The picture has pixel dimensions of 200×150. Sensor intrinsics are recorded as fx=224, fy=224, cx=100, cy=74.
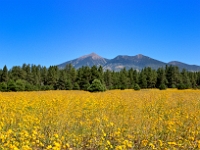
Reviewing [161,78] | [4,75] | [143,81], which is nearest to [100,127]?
[143,81]

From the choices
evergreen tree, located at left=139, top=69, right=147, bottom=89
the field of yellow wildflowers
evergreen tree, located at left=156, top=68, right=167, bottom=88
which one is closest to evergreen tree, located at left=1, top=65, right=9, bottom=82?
evergreen tree, located at left=139, top=69, right=147, bottom=89

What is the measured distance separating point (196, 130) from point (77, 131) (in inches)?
125

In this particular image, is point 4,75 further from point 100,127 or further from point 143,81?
point 100,127

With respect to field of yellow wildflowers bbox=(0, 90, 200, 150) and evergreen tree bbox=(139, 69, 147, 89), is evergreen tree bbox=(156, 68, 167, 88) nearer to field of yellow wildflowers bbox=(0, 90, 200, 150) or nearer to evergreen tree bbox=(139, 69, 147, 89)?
evergreen tree bbox=(139, 69, 147, 89)

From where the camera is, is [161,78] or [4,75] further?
[161,78]


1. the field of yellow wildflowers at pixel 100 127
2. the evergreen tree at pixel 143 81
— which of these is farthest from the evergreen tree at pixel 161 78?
the field of yellow wildflowers at pixel 100 127

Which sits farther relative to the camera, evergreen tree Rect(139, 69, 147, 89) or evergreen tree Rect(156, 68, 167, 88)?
evergreen tree Rect(156, 68, 167, 88)

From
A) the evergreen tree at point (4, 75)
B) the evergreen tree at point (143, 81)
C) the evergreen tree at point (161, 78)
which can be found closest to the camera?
the evergreen tree at point (143, 81)

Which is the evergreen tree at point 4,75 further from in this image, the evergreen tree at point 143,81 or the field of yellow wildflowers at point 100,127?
the field of yellow wildflowers at point 100,127

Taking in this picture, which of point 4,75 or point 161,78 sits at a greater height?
point 161,78

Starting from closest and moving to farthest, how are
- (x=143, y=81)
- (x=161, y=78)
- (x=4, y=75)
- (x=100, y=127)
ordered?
(x=100, y=127)
(x=143, y=81)
(x=4, y=75)
(x=161, y=78)

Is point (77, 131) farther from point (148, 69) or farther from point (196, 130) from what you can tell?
point (148, 69)

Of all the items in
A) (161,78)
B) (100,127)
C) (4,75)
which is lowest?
(100,127)

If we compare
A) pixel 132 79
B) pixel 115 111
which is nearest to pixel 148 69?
pixel 132 79
